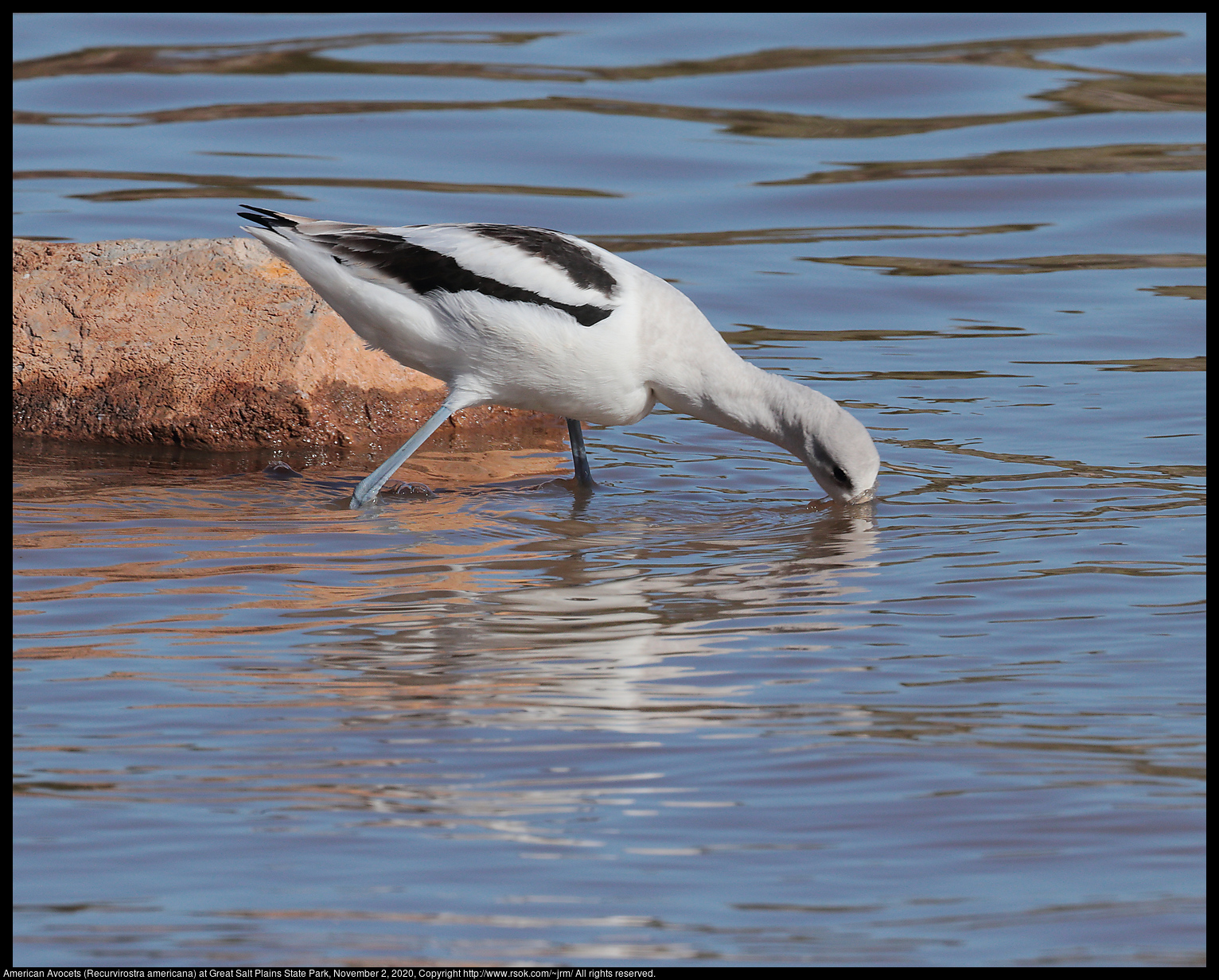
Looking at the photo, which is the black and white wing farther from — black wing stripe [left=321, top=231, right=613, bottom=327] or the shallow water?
the shallow water

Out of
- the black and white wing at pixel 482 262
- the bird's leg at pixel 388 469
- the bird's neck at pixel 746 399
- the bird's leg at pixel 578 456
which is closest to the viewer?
the black and white wing at pixel 482 262

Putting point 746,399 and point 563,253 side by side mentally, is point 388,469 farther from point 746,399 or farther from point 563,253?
point 746,399

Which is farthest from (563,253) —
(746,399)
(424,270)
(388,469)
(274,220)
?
(274,220)

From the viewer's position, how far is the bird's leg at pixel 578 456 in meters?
8.33

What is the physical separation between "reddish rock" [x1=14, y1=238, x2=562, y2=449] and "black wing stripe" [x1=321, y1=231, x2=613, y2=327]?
133 centimetres

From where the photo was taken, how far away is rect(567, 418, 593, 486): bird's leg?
27.3 feet

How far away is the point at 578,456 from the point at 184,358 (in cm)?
222

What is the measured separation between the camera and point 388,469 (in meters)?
7.93

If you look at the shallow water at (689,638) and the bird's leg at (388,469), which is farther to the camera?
the bird's leg at (388,469)

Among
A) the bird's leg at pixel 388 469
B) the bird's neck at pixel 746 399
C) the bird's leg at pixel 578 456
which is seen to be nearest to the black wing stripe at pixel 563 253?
the bird's neck at pixel 746 399

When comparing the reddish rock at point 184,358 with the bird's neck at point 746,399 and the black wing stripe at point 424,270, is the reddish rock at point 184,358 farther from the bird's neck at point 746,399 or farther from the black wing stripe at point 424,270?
the bird's neck at point 746,399

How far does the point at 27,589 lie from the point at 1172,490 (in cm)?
498

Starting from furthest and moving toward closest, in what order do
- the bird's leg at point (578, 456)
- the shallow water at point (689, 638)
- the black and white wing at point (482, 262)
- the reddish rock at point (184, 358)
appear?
the reddish rock at point (184, 358) → the bird's leg at point (578, 456) → the black and white wing at point (482, 262) → the shallow water at point (689, 638)

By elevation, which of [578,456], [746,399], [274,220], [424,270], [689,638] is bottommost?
[689,638]
